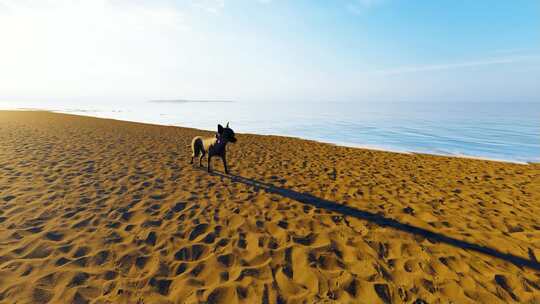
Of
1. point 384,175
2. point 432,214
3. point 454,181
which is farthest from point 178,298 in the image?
point 454,181

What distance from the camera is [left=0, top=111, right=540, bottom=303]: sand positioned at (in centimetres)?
331

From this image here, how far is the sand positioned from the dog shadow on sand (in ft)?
0.10

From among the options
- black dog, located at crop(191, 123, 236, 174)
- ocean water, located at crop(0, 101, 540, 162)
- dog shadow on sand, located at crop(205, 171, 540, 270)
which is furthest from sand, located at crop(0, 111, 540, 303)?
ocean water, located at crop(0, 101, 540, 162)

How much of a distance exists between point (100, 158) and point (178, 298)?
30.5 feet

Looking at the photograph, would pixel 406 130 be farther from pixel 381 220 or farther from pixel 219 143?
pixel 219 143

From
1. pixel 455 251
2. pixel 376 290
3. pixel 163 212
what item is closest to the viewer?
pixel 376 290

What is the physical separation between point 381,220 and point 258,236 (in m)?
3.08

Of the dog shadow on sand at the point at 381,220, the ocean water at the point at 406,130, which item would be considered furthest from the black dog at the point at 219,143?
the ocean water at the point at 406,130

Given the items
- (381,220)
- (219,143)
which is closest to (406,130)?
(381,220)

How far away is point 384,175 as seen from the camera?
9328 mm

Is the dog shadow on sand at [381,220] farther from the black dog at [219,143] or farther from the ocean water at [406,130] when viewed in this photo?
the ocean water at [406,130]

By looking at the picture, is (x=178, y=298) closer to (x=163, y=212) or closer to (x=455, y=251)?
(x=163, y=212)

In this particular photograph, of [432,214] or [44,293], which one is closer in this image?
[44,293]

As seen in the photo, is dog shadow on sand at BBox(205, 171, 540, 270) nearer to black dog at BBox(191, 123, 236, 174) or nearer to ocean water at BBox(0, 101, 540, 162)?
black dog at BBox(191, 123, 236, 174)
